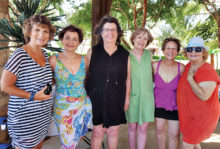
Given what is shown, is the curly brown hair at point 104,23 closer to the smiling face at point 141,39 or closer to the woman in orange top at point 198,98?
the smiling face at point 141,39

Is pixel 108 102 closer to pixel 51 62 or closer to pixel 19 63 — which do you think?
pixel 51 62

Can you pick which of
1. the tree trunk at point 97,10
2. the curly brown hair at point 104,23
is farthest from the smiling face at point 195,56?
the tree trunk at point 97,10

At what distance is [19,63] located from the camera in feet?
5.24

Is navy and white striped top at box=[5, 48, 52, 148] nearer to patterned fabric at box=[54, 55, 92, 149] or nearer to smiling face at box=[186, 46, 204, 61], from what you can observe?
patterned fabric at box=[54, 55, 92, 149]

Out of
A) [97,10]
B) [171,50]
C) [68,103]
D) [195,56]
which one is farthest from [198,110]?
[97,10]

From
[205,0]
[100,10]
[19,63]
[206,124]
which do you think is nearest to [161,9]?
[205,0]

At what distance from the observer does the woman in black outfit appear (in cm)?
222

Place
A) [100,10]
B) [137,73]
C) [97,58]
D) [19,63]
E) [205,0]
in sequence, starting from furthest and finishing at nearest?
[205,0] < [100,10] < [137,73] < [97,58] < [19,63]

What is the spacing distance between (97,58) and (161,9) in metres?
9.48

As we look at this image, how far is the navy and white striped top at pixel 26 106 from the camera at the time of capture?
1.64 metres

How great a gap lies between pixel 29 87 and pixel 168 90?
188 centimetres

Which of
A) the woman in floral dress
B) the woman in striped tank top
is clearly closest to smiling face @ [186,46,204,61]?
the woman in floral dress

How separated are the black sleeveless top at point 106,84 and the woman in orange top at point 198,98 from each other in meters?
0.84

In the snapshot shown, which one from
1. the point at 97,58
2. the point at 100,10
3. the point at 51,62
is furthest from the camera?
the point at 100,10
